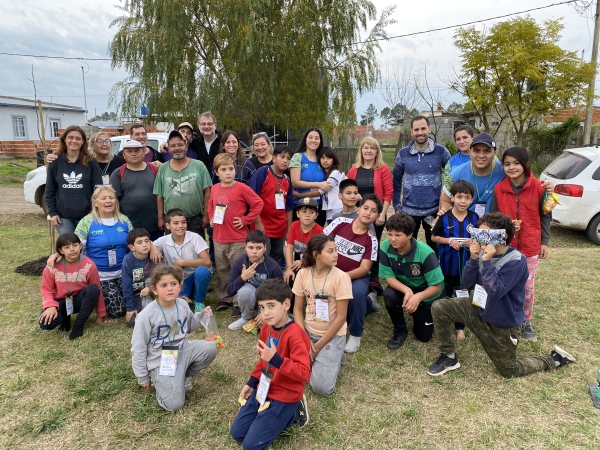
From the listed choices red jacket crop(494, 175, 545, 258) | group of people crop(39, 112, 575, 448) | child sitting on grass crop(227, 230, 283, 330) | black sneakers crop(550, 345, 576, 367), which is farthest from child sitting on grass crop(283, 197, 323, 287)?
black sneakers crop(550, 345, 576, 367)

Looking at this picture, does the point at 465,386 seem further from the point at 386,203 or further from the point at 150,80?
the point at 150,80

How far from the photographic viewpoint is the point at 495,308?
304 centimetres

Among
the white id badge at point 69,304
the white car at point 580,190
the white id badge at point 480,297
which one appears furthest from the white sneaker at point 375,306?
the white car at point 580,190

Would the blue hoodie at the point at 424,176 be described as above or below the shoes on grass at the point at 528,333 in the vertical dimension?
above

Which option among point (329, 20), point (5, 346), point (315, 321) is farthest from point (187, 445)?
point (329, 20)

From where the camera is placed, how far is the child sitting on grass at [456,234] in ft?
12.1

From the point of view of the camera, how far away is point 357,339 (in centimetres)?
359

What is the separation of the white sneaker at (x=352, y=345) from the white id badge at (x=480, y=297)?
104cm

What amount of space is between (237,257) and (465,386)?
8.04ft

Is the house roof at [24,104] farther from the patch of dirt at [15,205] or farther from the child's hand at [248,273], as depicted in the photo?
the child's hand at [248,273]

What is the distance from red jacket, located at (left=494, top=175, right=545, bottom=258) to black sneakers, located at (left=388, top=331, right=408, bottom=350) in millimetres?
1287

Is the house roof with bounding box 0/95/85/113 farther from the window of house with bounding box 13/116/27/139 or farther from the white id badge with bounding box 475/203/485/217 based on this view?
the white id badge with bounding box 475/203/485/217

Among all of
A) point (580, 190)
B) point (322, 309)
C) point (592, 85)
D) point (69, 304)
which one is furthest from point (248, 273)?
point (592, 85)

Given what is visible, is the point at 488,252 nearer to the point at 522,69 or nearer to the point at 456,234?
the point at 456,234
